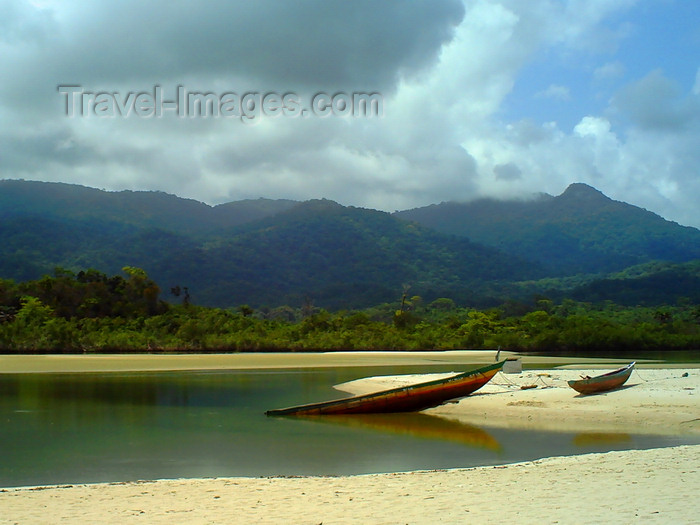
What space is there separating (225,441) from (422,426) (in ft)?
18.0

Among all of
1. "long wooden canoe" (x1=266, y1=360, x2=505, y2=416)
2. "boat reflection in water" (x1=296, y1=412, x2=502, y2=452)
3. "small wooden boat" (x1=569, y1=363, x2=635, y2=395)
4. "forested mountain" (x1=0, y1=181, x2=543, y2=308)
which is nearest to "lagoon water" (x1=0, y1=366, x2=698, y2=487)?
"boat reflection in water" (x1=296, y1=412, x2=502, y2=452)

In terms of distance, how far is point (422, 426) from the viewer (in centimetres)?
1817

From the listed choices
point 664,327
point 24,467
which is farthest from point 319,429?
point 664,327

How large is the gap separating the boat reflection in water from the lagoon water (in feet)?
0.09

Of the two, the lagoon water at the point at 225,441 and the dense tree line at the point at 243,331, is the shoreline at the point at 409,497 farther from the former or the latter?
the dense tree line at the point at 243,331

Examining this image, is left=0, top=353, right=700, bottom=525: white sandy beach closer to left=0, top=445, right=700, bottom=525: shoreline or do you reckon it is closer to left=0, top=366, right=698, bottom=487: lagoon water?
left=0, top=445, right=700, bottom=525: shoreline

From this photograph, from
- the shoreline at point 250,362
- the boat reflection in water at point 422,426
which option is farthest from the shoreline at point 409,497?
the shoreline at point 250,362

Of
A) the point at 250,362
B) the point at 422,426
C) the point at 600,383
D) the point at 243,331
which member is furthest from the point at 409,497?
the point at 243,331

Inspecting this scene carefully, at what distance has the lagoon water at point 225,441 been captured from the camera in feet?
42.1

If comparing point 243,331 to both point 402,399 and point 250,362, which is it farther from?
point 402,399

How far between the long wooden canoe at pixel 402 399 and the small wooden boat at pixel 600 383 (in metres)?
2.61

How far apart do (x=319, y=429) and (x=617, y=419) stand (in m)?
7.99

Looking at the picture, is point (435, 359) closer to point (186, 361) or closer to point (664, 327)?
point (186, 361)

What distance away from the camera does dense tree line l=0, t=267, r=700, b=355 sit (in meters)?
58.8
